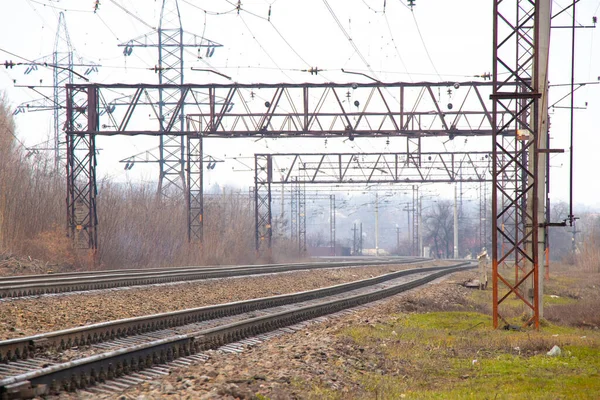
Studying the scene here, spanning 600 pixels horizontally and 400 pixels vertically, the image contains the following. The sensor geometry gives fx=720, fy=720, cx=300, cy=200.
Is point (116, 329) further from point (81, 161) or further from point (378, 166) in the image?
point (378, 166)

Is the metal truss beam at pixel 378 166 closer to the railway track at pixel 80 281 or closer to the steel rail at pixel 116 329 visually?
the railway track at pixel 80 281

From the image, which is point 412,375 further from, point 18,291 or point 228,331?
A: point 18,291

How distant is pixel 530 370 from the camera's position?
10.4 metres

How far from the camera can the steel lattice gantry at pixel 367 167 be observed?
169 ft

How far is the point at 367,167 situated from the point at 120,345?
A: 4255 cm

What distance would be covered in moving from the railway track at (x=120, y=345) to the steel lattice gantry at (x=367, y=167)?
34366 mm

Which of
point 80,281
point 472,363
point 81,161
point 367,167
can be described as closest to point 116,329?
point 472,363

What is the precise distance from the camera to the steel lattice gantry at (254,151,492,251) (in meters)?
51.5

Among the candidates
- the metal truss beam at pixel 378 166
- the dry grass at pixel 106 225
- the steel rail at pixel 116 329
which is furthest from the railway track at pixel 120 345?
the metal truss beam at pixel 378 166

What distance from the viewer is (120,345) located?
35.5 feet

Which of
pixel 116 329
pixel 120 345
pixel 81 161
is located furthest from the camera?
pixel 81 161

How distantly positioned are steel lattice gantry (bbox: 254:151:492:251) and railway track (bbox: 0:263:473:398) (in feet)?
113

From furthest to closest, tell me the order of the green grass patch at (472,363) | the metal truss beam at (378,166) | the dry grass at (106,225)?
1. the metal truss beam at (378,166)
2. the dry grass at (106,225)
3. the green grass patch at (472,363)

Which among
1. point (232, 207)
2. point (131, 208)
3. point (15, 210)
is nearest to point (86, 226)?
point (15, 210)
